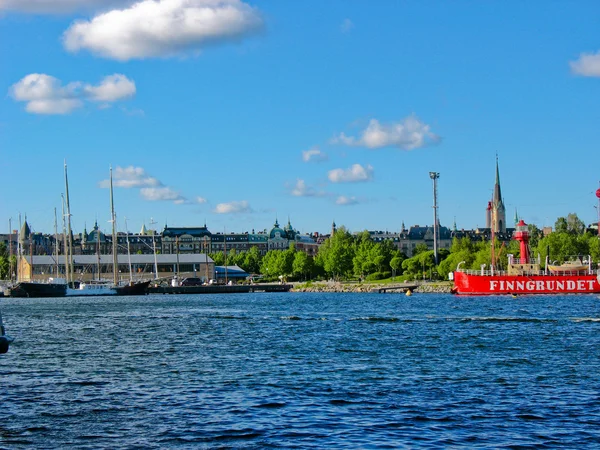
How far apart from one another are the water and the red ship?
6039 centimetres

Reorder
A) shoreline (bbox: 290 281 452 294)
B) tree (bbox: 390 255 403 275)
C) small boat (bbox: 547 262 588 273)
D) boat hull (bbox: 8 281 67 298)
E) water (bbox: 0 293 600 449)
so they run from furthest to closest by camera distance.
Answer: tree (bbox: 390 255 403 275) → boat hull (bbox: 8 281 67 298) → shoreline (bbox: 290 281 452 294) → small boat (bbox: 547 262 588 273) → water (bbox: 0 293 600 449)

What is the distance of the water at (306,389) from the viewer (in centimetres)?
2400

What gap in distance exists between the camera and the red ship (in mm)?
119500

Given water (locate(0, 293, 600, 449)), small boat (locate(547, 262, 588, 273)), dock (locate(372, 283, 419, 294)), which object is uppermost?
small boat (locate(547, 262, 588, 273))

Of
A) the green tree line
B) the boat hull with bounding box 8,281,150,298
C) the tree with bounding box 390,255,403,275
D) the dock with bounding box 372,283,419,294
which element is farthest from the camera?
the tree with bounding box 390,255,403,275

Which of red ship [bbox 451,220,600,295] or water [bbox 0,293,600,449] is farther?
red ship [bbox 451,220,600,295]

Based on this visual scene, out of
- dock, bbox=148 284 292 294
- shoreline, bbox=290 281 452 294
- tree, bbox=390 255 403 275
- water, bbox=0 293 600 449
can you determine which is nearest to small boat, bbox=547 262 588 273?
shoreline, bbox=290 281 452 294

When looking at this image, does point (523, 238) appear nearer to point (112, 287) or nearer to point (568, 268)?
point (568, 268)

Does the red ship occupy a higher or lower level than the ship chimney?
lower

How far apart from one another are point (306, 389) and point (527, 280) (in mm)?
92744

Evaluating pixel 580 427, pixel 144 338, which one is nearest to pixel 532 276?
pixel 144 338

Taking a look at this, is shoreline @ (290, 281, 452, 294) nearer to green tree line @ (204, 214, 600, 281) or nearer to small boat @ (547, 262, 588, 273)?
green tree line @ (204, 214, 600, 281)

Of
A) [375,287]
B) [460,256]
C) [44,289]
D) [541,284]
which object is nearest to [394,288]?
[375,287]

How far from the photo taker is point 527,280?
11988cm
